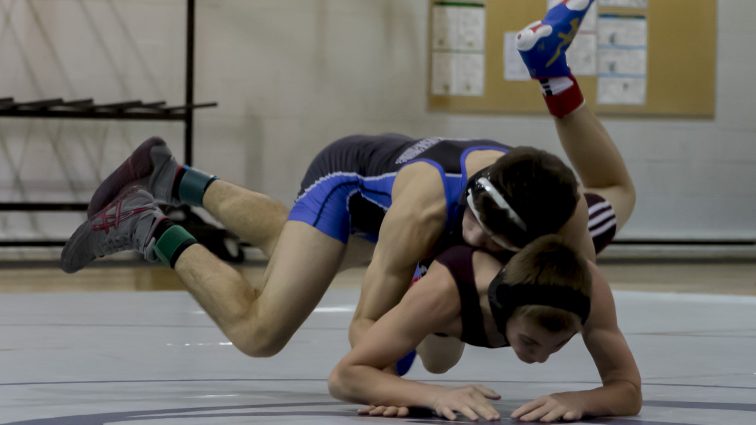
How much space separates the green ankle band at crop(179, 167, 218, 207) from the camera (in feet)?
10.9

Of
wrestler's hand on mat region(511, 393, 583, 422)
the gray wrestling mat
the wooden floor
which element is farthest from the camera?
the wooden floor

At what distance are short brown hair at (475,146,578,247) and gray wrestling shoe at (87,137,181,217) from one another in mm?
1428

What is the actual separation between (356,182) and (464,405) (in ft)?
3.25

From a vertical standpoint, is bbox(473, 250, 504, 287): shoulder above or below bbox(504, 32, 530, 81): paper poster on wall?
below

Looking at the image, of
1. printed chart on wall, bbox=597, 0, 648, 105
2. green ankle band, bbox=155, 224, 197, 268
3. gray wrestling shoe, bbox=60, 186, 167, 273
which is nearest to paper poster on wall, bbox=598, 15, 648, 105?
printed chart on wall, bbox=597, 0, 648, 105

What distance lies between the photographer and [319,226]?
2922 millimetres

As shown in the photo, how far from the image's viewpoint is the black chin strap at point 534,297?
200 centimetres

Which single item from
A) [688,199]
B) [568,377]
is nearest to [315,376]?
[568,377]

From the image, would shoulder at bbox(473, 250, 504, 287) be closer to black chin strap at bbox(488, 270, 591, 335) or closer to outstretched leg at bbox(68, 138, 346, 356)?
black chin strap at bbox(488, 270, 591, 335)

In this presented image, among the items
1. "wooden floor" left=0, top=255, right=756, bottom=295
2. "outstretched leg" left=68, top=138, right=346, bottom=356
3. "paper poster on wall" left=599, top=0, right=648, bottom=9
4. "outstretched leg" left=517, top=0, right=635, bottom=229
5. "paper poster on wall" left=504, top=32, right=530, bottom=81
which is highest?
"paper poster on wall" left=599, top=0, right=648, bottom=9

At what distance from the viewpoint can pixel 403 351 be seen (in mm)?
2184

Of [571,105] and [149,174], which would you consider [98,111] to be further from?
[571,105]

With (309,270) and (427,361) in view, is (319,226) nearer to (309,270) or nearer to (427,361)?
(309,270)

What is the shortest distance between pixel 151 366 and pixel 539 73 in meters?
1.26
